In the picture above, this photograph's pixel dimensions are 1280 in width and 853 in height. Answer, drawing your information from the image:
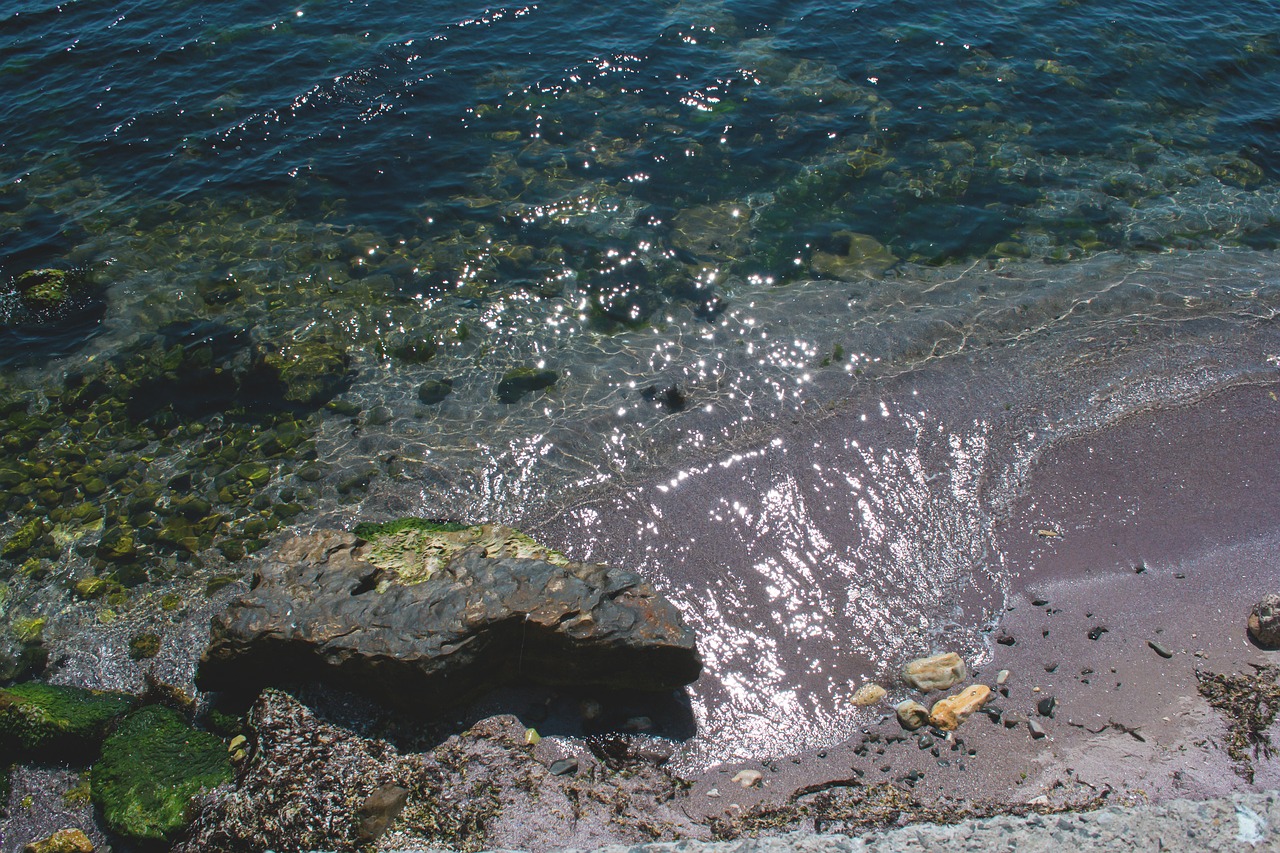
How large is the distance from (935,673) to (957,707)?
42cm

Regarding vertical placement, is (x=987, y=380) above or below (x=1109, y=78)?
below

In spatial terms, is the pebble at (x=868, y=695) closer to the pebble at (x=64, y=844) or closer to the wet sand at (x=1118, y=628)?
the wet sand at (x=1118, y=628)

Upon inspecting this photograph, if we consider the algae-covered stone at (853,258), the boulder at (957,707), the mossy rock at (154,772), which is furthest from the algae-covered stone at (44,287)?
the boulder at (957,707)

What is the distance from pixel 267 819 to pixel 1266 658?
972cm

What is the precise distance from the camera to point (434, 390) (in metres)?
12.3

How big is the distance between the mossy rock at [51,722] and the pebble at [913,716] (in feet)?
25.5

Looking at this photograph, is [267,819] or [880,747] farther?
[880,747]

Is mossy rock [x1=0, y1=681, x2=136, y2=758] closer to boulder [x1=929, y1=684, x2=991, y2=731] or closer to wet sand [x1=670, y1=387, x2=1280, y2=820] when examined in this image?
wet sand [x1=670, y1=387, x2=1280, y2=820]

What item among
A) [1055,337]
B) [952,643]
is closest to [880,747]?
[952,643]

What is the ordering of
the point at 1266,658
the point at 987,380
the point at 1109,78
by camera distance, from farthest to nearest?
the point at 1109,78, the point at 987,380, the point at 1266,658

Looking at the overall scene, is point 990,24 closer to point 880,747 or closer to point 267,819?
point 880,747

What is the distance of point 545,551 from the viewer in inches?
353

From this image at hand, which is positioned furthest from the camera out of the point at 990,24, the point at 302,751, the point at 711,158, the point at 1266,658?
the point at 990,24

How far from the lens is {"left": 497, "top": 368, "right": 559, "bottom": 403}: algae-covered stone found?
40.1ft
